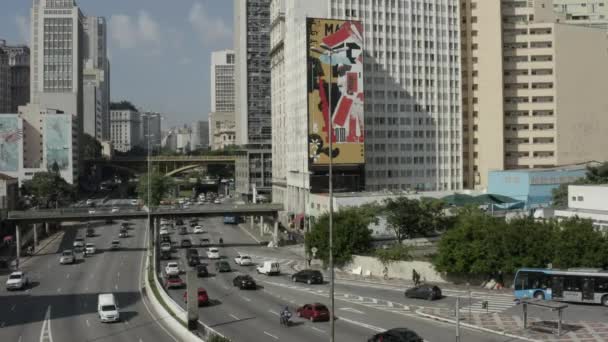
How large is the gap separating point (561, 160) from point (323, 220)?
69.5m

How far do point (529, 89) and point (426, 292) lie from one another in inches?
3305

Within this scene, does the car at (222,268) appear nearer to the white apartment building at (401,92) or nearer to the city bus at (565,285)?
the city bus at (565,285)

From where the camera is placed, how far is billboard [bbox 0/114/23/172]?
167750mm

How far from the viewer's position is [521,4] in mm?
127062

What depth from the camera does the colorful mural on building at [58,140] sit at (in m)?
176

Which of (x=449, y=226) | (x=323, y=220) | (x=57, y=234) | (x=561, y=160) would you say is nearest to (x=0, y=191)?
(x=57, y=234)

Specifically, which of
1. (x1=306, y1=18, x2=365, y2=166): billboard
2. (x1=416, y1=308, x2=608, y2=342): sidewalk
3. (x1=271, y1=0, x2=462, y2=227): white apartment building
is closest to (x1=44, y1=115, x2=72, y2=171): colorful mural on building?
(x1=271, y1=0, x2=462, y2=227): white apartment building

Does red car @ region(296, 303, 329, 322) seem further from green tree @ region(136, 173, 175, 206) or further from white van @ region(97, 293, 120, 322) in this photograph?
green tree @ region(136, 173, 175, 206)

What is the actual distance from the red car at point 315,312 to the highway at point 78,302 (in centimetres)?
890

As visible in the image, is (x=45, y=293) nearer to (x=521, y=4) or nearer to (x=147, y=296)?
(x=147, y=296)

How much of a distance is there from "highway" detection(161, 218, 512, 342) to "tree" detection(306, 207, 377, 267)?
4614 millimetres

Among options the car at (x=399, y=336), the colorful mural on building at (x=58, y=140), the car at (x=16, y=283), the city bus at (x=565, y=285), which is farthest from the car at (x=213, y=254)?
the colorful mural on building at (x=58, y=140)

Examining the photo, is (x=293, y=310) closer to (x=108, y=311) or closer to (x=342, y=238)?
(x=108, y=311)

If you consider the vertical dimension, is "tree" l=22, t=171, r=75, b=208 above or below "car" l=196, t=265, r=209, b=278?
above
